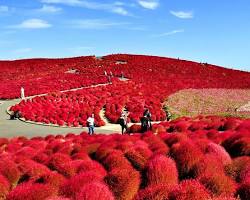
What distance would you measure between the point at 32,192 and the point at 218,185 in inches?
85.1

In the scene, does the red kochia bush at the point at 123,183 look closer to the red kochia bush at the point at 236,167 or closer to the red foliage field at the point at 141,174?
the red foliage field at the point at 141,174

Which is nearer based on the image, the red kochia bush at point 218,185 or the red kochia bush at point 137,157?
the red kochia bush at point 218,185

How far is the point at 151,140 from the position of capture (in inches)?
364

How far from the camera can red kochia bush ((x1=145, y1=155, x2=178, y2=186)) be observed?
19.5 ft

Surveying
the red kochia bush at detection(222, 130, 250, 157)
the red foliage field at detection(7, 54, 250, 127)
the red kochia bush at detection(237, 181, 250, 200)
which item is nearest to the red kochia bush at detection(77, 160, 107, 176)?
the red kochia bush at detection(237, 181, 250, 200)

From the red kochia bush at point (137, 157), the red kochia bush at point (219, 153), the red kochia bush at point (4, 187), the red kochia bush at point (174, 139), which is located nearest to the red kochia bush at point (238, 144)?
the red kochia bush at point (219, 153)

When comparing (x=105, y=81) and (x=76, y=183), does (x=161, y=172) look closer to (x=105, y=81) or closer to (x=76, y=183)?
(x=76, y=183)

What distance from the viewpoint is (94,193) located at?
5.10 meters

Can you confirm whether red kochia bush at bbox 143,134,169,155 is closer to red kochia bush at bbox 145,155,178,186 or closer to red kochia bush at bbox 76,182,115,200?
red kochia bush at bbox 145,155,178,186

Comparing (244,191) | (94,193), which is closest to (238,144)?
(244,191)

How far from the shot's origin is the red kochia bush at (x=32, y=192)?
5.46 m

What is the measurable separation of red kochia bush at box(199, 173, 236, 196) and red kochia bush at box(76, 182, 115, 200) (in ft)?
3.65

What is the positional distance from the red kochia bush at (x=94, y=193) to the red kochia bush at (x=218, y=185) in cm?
111

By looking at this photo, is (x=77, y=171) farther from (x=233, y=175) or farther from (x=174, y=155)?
(x=233, y=175)
